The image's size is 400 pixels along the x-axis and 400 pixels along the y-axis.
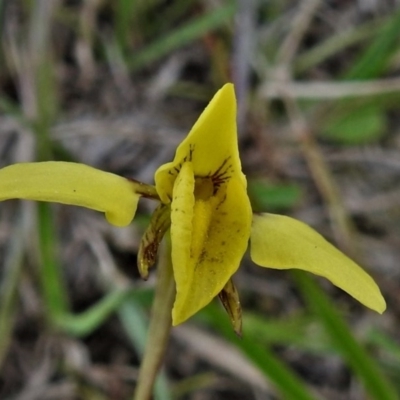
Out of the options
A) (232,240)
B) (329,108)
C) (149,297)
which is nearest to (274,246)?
(232,240)

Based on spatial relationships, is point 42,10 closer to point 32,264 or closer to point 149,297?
point 32,264

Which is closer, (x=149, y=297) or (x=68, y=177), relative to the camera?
(x=68, y=177)

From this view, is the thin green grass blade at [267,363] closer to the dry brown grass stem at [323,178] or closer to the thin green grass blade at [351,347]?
the thin green grass blade at [351,347]

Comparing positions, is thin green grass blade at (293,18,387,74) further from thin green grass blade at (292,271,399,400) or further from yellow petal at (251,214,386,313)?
yellow petal at (251,214,386,313)

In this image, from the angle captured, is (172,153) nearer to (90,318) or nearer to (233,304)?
(90,318)

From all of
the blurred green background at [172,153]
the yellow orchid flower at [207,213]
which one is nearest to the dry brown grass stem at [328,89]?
the blurred green background at [172,153]

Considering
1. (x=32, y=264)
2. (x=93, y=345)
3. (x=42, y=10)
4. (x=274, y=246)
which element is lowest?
(x=93, y=345)

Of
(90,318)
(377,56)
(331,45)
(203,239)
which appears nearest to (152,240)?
(203,239)

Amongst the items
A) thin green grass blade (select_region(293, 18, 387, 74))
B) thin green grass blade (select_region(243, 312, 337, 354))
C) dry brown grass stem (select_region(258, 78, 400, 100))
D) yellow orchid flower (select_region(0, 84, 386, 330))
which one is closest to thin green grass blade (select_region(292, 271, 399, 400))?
thin green grass blade (select_region(243, 312, 337, 354))
